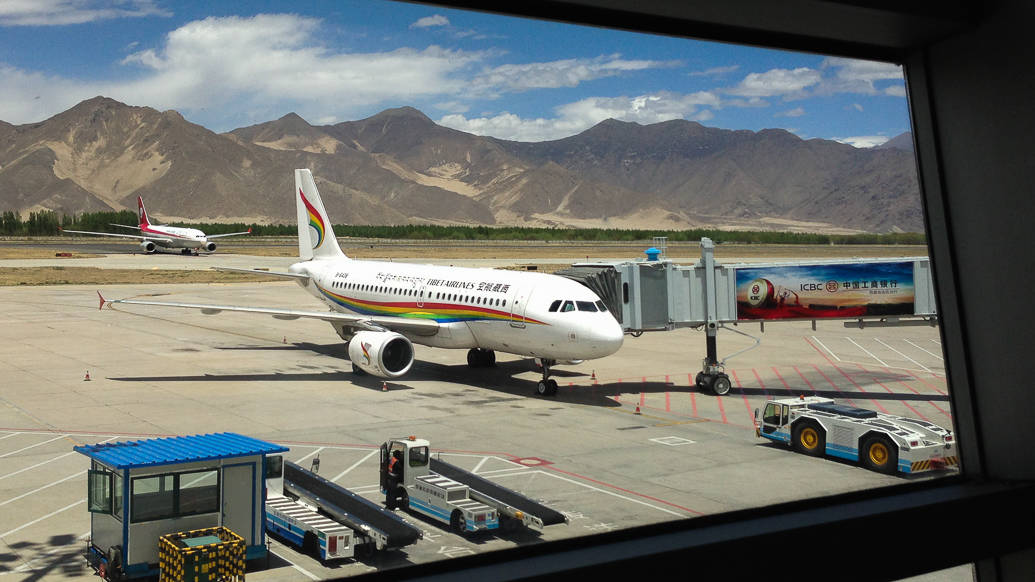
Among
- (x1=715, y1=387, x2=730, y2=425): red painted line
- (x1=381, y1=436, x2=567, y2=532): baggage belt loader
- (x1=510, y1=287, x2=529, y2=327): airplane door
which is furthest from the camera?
(x1=510, y1=287, x2=529, y2=327): airplane door

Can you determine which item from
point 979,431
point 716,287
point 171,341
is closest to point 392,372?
point 716,287

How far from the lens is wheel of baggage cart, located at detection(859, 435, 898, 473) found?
16094 millimetres

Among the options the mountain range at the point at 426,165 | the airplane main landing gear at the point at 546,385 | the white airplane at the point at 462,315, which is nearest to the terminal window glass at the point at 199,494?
the mountain range at the point at 426,165

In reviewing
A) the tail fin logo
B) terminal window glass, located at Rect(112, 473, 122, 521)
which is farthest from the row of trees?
the tail fin logo

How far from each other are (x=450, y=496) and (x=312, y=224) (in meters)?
25.5

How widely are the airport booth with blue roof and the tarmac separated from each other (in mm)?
748

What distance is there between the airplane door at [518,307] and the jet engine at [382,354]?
367 cm

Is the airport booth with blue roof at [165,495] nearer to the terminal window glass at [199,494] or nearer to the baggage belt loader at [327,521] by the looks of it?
the terminal window glass at [199,494]

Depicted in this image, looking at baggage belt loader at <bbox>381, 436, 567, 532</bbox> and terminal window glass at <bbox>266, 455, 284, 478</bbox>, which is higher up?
terminal window glass at <bbox>266, 455, 284, 478</bbox>

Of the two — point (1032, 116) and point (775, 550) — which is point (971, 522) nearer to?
point (775, 550)

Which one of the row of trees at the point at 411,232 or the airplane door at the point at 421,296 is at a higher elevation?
the row of trees at the point at 411,232

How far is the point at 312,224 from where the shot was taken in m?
36.2

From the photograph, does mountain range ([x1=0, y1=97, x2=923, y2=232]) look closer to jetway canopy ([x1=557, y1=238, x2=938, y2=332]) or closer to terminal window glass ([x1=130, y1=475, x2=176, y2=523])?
jetway canopy ([x1=557, y1=238, x2=938, y2=332])

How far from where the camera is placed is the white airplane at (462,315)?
2384 centimetres
